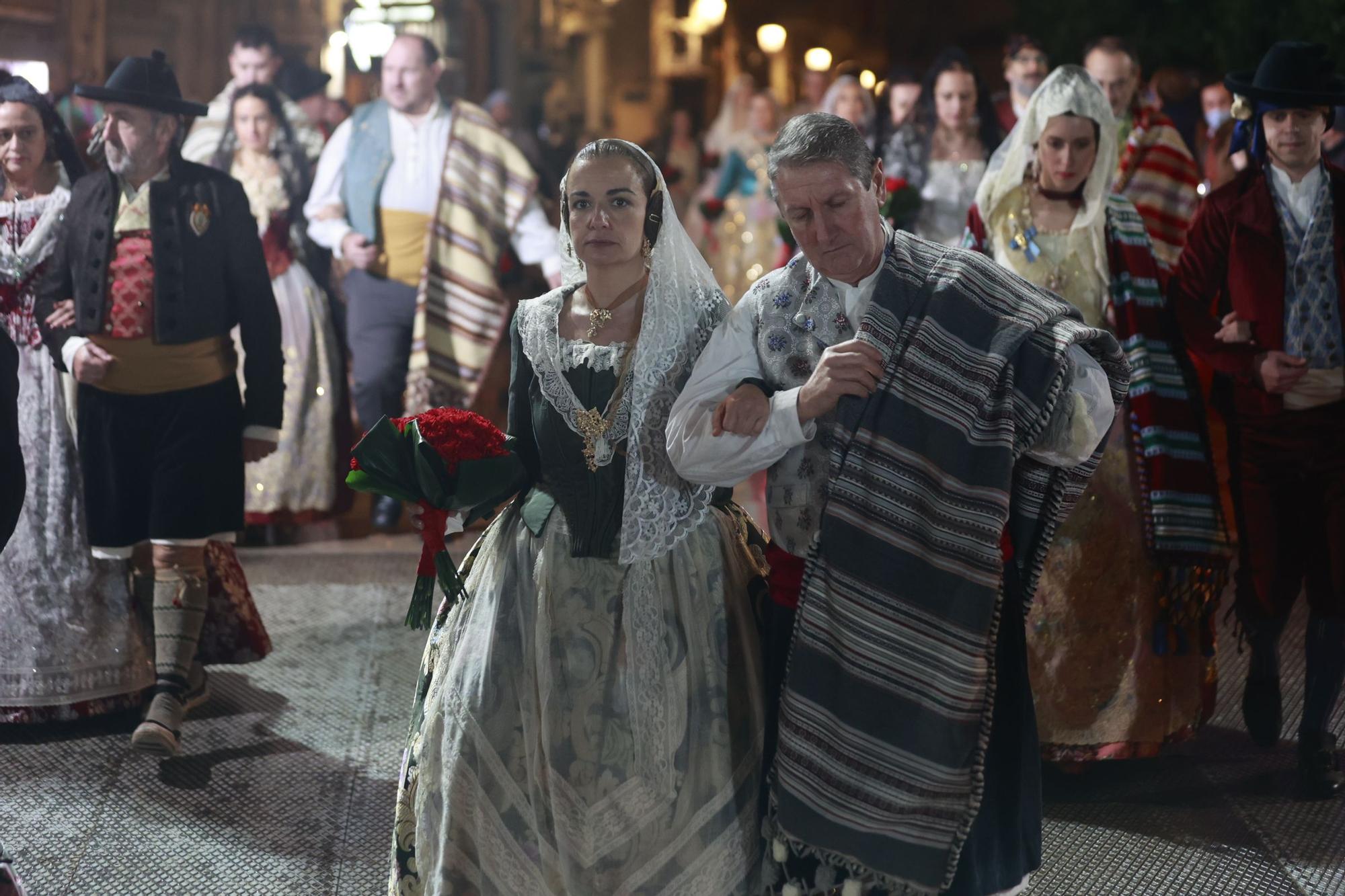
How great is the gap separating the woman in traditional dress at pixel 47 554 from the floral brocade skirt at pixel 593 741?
1.88 m

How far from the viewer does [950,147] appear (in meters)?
6.47

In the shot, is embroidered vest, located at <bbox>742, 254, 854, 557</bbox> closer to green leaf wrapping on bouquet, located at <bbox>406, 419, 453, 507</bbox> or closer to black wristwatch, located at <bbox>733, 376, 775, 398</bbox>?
black wristwatch, located at <bbox>733, 376, 775, 398</bbox>

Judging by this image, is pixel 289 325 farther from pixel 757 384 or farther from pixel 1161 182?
pixel 757 384

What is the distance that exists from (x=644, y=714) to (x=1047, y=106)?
2.17m

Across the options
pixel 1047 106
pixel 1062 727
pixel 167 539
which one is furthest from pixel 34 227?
pixel 1062 727

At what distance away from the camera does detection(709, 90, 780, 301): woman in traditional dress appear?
9.86 metres

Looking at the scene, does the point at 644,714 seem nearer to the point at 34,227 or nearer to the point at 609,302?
the point at 609,302

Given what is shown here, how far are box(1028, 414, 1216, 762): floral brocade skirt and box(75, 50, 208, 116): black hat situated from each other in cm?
279

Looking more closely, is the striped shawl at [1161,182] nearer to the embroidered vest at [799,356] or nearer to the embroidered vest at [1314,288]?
the embroidered vest at [1314,288]

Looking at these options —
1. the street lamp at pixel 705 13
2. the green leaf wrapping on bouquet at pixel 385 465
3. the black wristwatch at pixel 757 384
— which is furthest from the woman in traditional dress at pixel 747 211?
the street lamp at pixel 705 13

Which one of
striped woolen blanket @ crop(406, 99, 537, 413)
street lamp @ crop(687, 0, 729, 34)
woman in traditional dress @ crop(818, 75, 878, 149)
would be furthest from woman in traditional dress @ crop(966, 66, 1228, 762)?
street lamp @ crop(687, 0, 729, 34)

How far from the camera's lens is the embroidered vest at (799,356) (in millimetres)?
2779

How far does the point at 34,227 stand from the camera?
430cm

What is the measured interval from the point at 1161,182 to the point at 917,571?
12.0 feet
